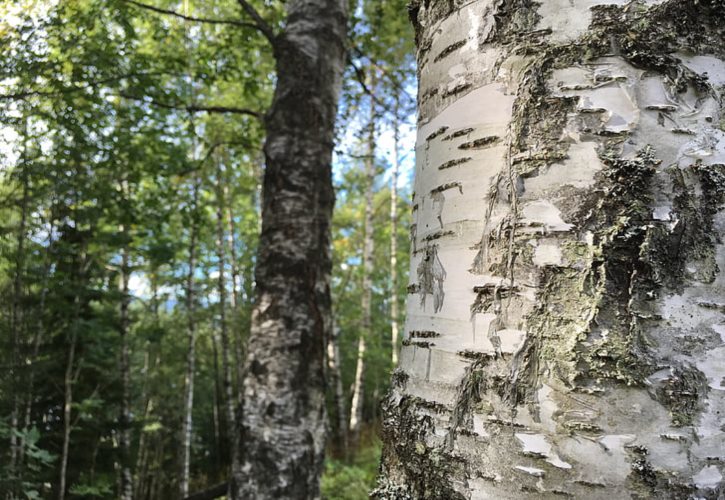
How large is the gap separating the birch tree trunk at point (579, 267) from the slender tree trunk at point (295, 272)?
73.8 inches

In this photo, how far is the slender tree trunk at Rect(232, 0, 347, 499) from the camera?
248 centimetres

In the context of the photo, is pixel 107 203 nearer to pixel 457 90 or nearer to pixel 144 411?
pixel 457 90

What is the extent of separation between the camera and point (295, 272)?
8.80 ft

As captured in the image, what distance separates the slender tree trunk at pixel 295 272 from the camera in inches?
97.7

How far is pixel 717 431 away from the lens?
0.60m

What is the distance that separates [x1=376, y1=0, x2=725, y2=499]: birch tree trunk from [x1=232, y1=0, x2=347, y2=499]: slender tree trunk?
1876 mm

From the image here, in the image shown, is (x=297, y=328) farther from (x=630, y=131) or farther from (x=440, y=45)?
(x=630, y=131)

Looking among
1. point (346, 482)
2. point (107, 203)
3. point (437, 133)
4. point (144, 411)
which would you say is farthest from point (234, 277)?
point (437, 133)

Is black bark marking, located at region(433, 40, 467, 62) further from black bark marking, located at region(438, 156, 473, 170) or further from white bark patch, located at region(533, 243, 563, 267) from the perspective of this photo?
white bark patch, located at region(533, 243, 563, 267)

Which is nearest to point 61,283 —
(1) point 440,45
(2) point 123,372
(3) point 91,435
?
(3) point 91,435

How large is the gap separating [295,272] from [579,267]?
2161mm

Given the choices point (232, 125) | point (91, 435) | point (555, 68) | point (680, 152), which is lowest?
point (91, 435)

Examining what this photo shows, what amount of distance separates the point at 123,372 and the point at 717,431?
26.0 feet

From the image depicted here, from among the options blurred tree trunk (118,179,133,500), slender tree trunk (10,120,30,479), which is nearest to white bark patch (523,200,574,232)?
slender tree trunk (10,120,30,479)
